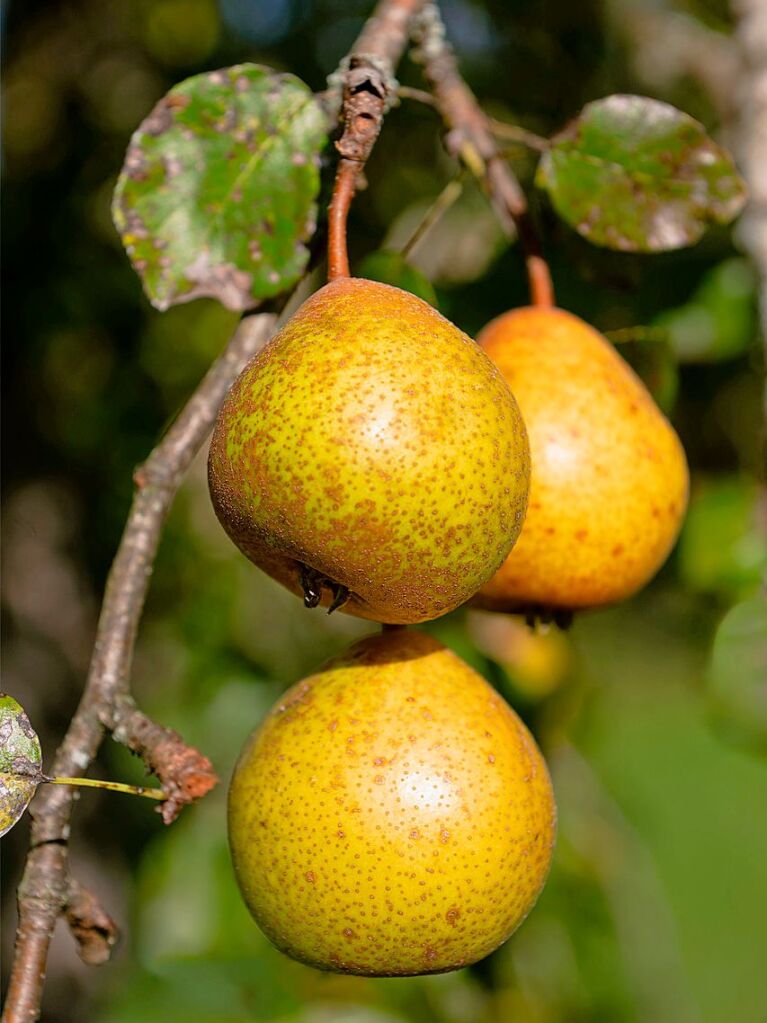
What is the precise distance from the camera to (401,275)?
1214mm

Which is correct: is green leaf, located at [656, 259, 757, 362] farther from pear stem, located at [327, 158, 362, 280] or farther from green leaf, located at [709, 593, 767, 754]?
pear stem, located at [327, 158, 362, 280]

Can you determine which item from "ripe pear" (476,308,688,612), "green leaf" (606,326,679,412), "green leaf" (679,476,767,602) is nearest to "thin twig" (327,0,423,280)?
"ripe pear" (476,308,688,612)

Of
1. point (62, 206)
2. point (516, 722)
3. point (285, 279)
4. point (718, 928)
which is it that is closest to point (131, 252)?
point (285, 279)

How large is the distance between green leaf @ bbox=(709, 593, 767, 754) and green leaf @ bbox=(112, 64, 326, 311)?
79cm

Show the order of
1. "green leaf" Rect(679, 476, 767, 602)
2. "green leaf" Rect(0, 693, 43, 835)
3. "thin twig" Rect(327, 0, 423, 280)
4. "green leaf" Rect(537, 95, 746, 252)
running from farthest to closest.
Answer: "green leaf" Rect(679, 476, 767, 602) → "green leaf" Rect(537, 95, 746, 252) → "thin twig" Rect(327, 0, 423, 280) → "green leaf" Rect(0, 693, 43, 835)

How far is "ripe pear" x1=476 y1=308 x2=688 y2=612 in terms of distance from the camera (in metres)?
1.04

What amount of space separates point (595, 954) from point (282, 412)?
4.56 ft

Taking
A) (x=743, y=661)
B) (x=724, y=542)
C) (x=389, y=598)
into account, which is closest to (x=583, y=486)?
(x=389, y=598)

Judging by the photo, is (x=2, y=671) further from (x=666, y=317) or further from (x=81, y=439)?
(x=666, y=317)

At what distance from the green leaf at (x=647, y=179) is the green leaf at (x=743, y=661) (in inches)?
21.4

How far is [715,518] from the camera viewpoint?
1719 millimetres

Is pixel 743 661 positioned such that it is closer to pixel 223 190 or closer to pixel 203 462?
pixel 223 190

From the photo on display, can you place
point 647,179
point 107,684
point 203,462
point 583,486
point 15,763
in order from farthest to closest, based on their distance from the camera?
point 203,462 → point 647,179 → point 583,486 → point 107,684 → point 15,763

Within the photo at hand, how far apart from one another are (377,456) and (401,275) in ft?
1.63
